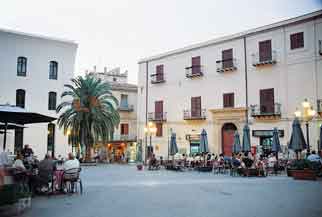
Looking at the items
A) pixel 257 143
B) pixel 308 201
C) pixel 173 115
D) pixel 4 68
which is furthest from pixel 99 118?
pixel 308 201

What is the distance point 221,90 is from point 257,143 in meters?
5.24

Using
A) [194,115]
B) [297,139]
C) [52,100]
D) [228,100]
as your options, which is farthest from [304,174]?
[52,100]

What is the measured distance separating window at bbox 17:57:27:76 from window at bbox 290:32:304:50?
71.2ft

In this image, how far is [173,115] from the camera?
107ft

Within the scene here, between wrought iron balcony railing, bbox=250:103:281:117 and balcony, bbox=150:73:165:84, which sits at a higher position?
balcony, bbox=150:73:165:84

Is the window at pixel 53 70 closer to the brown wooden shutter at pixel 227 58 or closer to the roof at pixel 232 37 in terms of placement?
the roof at pixel 232 37

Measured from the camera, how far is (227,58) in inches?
1146

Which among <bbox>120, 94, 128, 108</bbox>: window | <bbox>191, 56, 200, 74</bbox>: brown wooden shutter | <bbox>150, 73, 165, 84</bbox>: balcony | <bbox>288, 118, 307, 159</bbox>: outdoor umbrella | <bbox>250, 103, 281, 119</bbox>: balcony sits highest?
<bbox>191, 56, 200, 74</bbox>: brown wooden shutter

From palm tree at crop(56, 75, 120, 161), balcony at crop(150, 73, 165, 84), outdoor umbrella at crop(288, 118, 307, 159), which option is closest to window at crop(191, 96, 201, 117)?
balcony at crop(150, 73, 165, 84)

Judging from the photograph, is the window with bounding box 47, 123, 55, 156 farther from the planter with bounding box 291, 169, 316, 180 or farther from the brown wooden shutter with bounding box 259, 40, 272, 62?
the planter with bounding box 291, 169, 316, 180

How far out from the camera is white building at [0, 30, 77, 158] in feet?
101

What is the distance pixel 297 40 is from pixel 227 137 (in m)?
9.08

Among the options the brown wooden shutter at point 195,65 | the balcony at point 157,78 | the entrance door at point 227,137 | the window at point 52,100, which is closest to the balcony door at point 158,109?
the balcony at point 157,78

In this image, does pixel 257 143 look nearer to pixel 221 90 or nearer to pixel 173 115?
pixel 221 90
